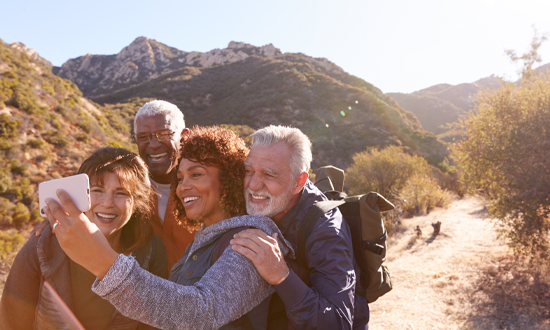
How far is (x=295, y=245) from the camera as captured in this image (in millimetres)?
1825

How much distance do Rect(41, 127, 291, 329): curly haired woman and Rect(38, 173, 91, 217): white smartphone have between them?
55mm

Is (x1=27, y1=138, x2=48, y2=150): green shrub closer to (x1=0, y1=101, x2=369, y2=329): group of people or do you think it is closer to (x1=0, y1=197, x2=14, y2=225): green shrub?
(x1=0, y1=197, x2=14, y2=225): green shrub

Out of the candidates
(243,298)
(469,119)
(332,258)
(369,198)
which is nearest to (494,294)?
(469,119)

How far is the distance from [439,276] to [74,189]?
8695 millimetres

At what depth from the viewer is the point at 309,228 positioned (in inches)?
71.1

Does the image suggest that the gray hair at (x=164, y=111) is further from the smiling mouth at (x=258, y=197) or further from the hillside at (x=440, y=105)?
the hillside at (x=440, y=105)

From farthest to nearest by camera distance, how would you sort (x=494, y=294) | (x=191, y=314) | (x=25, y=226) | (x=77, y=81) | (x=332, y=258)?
(x=77, y=81), (x=25, y=226), (x=494, y=294), (x=332, y=258), (x=191, y=314)

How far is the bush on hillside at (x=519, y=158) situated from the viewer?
6555 mm

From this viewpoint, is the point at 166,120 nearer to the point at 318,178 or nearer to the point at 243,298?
the point at 318,178

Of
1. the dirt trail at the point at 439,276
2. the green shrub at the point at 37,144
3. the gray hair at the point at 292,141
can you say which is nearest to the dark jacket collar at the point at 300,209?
the gray hair at the point at 292,141

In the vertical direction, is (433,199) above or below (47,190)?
below

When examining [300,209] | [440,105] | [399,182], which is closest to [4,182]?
[300,209]

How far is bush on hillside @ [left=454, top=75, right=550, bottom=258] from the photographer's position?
6.55 metres

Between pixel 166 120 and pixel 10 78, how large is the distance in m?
17.6
